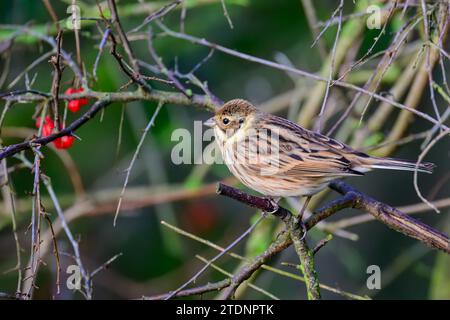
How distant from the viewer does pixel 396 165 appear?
4156 millimetres

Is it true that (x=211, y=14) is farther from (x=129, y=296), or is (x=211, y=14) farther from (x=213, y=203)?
(x=129, y=296)

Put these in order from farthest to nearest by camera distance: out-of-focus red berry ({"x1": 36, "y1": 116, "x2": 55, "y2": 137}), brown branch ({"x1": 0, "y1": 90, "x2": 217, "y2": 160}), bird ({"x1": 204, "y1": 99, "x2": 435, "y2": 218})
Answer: bird ({"x1": 204, "y1": 99, "x2": 435, "y2": 218}) < out-of-focus red berry ({"x1": 36, "y1": 116, "x2": 55, "y2": 137}) < brown branch ({"x1": 0, "y1": 90, "x2": 217, "y2": 160})

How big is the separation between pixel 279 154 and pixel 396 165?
2.57 feet

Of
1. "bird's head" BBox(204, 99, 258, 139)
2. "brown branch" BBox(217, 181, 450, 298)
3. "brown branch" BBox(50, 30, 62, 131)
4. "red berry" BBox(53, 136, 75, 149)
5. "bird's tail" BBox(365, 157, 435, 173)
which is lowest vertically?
"brown branch" BBox(217, 181, 450, 298)

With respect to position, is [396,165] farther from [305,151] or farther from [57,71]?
[57,71]

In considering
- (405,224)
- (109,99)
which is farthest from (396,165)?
(109,99)

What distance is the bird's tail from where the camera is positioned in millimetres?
3943

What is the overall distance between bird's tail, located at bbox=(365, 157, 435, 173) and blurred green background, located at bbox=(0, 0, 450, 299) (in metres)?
1.74

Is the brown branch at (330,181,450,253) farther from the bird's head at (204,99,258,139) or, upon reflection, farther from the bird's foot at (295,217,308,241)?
the bird's head at (204,99,258,139)

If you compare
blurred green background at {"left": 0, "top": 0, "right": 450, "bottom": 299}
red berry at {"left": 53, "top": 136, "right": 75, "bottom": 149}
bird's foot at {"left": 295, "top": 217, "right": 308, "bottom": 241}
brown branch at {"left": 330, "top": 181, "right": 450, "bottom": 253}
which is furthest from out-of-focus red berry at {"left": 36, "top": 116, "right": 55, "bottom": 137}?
blurred green background at {"left": 0, "top": 0, "right": 450, "bottom": 299}

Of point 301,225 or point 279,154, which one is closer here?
point 301,225

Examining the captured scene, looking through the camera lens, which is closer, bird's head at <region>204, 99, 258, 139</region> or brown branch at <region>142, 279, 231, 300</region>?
brown branch at <region>142, 279, 231, 300</region>

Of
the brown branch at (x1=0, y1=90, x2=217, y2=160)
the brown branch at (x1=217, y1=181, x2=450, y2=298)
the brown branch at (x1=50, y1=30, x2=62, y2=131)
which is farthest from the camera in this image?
the brown branch at (x1=217, y1=181, x2=450, y2=298)

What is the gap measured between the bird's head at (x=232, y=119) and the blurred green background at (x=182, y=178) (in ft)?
4.49
